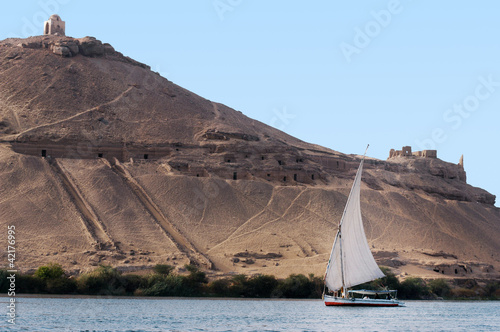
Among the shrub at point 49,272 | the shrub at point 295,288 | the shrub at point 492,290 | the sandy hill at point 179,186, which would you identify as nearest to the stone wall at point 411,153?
the sandy hill at point 179,186

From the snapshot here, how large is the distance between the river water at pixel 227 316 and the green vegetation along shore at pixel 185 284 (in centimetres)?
146

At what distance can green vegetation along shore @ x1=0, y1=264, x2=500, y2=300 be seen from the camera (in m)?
52.5

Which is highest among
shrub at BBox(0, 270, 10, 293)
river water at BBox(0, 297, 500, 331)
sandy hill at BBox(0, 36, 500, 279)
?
sandy hill at BBox(0, 36, 500, 279)

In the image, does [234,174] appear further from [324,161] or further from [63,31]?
[63,31]

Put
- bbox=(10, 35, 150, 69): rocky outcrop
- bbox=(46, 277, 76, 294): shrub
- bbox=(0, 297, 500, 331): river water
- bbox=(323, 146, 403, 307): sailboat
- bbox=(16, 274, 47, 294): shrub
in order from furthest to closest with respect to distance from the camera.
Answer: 1. bbox=(10, 35, 150, 69): rocky outcrop
2. bbox=(46, 277, 76, 294): shrub
3. bbox=(16, 274, 47, 294): shrub
4. bbox=(323, 146, 403, 307): sailboat
5. bbox=(0, 297, 500, 331): river water

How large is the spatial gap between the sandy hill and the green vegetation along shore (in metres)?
2.89

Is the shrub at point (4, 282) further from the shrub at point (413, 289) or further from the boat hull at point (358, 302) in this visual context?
the shrub at point (413, 289)

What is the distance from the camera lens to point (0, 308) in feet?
138

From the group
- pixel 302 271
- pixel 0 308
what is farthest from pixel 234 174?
pixel 0 308

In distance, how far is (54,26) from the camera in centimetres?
9388

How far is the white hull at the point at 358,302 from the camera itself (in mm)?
48219

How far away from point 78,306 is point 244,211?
2745 cm

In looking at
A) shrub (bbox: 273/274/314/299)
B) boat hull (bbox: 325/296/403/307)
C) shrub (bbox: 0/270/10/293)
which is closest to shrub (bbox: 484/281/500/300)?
shrub (bbox: 273/274/314/299)

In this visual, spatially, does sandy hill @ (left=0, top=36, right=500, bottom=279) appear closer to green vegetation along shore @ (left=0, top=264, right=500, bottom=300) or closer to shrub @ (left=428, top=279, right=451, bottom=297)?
shrub @ (left=428, top=279, right=451, bottom=297)
